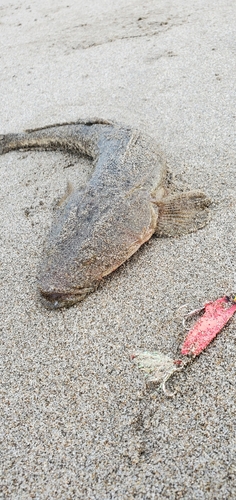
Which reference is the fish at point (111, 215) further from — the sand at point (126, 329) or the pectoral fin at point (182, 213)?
the sand at point (126, 329)

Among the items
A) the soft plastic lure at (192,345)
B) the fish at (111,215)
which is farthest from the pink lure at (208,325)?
the fish at (111,215)

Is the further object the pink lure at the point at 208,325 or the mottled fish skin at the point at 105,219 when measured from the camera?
the mottled fish skin at the point at 105,219

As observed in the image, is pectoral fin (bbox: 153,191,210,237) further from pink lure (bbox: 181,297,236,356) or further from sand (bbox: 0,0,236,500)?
pink lure (bbox: 181,297,236,356)

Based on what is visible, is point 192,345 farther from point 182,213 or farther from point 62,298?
point 182,213

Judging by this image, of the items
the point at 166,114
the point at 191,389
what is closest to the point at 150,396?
the point at 191,389

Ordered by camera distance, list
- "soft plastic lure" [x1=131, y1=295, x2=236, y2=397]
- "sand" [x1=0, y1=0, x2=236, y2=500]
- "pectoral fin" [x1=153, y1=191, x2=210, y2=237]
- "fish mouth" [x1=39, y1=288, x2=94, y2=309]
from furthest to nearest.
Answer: "pectoral fin" [x1=153, y1=191, x2=210, y2=237]
"fish mouth" [x1=39, y1=288, x2=94, y2=309]
"soft plastic lure" [x1=131, y1=295, x2=236, y2=397]
"sand" [x1=0, y1=0, x2=236, y2=500]

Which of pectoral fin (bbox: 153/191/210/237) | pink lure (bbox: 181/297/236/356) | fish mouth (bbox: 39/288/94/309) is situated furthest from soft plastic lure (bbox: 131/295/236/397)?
pectoral fin (bbox: 153/191/210/237)

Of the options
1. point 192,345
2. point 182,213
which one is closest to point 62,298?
point 192,345
